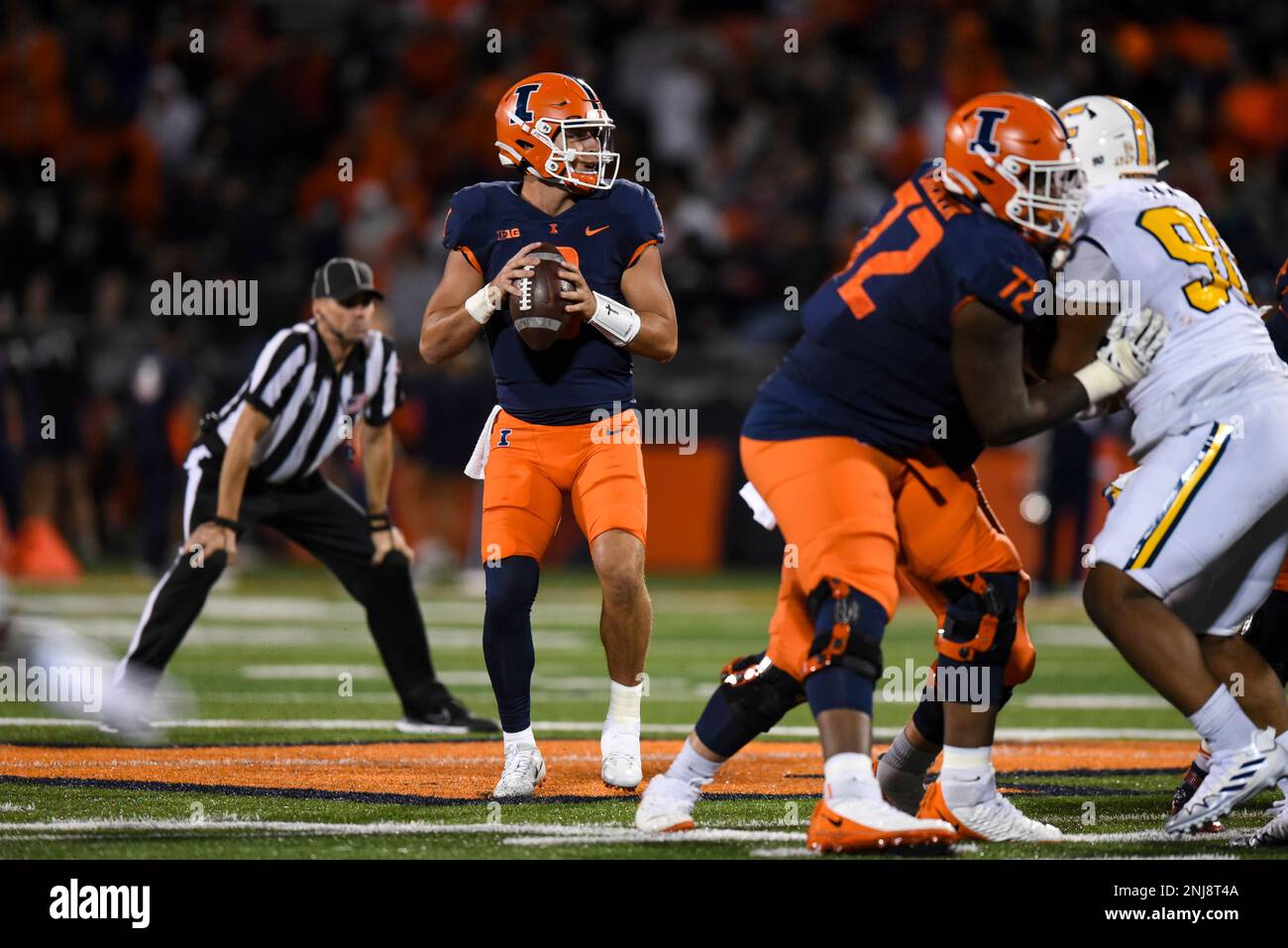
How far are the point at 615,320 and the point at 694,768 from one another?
144 cm

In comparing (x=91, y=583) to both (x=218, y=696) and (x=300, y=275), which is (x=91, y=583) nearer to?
(x=300, y=275)

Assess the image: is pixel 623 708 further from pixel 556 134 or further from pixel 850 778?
pixel 556 134

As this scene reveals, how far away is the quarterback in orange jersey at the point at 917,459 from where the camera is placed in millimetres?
4430

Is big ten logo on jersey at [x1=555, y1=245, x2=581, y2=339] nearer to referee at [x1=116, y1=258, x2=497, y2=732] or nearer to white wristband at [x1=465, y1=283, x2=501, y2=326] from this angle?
white wristband at [x1=465, y1=283, x2=501, y2=326]

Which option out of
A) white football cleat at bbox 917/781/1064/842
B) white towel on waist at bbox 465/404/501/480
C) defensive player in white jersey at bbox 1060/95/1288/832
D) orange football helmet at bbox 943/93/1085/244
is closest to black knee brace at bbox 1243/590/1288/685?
defensive player in white jersey at bbox 1060/95/1288/832

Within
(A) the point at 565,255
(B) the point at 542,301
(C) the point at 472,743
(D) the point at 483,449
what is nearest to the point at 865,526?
(B) the point at 542,301

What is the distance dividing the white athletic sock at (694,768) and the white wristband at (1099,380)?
134cm

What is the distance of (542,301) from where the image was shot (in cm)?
543

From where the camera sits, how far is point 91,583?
1330 centimetres

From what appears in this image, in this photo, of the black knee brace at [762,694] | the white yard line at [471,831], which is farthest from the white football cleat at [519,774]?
the black knee brace at [762,694]

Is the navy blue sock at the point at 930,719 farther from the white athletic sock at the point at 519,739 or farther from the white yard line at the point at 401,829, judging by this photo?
the white athletic sock at the point at 519,739

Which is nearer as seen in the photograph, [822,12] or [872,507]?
[872,507]

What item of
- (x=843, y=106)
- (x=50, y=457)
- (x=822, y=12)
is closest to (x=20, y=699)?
(x=50, y=457)
